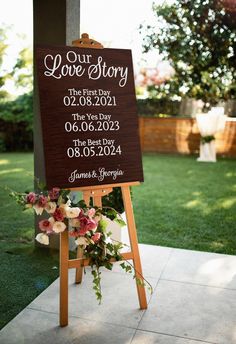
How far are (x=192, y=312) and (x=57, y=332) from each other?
0.72 meters

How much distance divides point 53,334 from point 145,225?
5.80 ft

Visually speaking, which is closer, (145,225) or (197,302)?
(197,302)

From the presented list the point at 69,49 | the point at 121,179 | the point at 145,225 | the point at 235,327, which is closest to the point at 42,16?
the point at 69,49

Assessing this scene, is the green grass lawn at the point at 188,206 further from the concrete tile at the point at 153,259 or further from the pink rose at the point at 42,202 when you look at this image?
the pink rose at the point at 42,202

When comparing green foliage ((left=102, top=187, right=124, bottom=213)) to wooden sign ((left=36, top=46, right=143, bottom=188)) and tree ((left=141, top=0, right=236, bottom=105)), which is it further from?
tree ((left=141, top=0, right=236, bottom=105))

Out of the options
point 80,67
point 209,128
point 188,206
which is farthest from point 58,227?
point 209,128

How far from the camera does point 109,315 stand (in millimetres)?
1933

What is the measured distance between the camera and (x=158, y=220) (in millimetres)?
3578

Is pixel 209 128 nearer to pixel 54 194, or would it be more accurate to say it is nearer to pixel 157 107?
pixel 157 107

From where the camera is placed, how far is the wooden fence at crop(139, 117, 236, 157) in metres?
7.12

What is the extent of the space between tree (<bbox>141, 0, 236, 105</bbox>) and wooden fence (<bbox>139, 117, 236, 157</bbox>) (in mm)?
1008

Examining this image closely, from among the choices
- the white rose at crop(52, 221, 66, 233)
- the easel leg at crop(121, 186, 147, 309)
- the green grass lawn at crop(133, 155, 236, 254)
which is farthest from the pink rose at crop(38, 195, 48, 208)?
the green grass lawn at crop(133, 155, 236, 254)

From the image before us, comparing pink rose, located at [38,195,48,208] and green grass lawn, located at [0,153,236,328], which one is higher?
pink rose, located at [38,195,48,208]

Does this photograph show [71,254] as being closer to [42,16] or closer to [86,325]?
[86,325]
